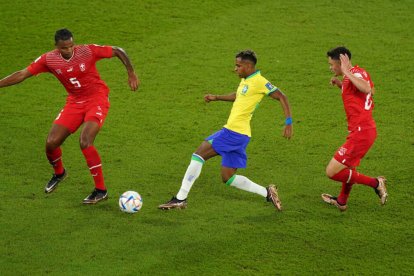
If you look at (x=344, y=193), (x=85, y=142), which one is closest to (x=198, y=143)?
(x=85, y=142)

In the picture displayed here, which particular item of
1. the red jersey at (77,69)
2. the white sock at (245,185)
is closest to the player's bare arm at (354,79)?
the white sock at (245,185)

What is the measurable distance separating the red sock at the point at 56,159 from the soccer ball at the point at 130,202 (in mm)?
1284

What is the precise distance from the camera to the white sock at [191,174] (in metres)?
9.92

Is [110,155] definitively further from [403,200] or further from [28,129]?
[403,200]

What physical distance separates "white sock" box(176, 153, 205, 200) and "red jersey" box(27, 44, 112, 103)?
5.39 ft

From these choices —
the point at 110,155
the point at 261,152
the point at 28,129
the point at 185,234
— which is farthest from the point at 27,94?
the point at 185,234

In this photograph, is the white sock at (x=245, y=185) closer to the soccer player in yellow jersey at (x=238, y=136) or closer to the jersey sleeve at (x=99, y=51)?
the soccer player in yellow jersey at (x=238, y=136)

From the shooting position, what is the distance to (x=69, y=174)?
36.6 feet

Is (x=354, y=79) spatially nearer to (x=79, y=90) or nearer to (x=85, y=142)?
(x=85, y=142)

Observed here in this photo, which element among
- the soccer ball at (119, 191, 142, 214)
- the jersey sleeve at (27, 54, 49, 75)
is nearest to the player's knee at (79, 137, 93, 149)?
the soccer ball at (119, 191, 142, 214)

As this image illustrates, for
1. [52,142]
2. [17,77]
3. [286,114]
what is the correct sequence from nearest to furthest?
[286,114] < [17,77] < [52,142]

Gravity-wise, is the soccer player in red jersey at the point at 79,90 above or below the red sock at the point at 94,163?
above

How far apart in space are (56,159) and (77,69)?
1.26 m

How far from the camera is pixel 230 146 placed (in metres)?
9.81
